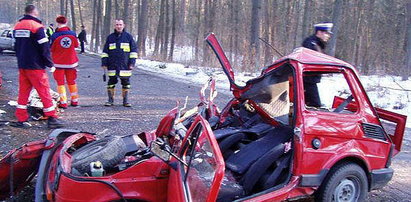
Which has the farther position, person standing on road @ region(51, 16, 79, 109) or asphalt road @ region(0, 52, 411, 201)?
person standing on road @ region(51, 16, 79, 109)

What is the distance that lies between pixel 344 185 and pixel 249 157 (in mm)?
989

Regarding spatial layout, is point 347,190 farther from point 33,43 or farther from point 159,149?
point 33,43

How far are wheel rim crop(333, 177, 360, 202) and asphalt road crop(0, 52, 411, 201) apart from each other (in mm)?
817

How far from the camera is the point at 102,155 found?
141 inches

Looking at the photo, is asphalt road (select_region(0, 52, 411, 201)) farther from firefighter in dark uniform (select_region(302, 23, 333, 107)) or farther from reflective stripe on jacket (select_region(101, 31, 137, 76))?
firefighter in dark uniform (select_region(302, 23, 333, 107))

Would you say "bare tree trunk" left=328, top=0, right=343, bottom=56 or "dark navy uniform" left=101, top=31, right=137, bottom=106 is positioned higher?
"bare tree trunk" left=328, top=0, right=343, bottom=56

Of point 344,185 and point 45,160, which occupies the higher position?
point 45,160

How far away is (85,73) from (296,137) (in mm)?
12763

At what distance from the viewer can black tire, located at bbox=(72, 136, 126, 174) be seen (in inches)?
139

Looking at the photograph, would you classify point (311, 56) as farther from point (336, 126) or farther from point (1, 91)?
point (1, 91)

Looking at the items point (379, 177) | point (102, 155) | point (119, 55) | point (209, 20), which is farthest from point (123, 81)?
point (209, 20)

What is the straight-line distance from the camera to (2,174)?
3871 mm

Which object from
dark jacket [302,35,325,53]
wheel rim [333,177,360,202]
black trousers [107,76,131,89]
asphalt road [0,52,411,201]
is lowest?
asphalt road [0,52,411,201]

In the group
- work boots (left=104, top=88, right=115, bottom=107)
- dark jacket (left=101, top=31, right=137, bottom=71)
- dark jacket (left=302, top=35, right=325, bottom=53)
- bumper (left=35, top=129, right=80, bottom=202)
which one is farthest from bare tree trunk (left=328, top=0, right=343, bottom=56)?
bumper (left=35, top=129, right=80, bottom=202)
